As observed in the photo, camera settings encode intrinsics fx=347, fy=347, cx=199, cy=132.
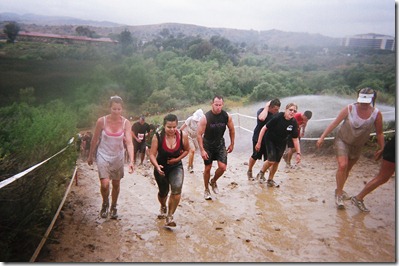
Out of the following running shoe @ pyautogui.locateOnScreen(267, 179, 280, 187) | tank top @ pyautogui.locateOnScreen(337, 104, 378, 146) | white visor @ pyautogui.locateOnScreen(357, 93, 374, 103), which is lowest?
running shoe @ pyautogui.locateOnScreen(267, 179, 280, 187)

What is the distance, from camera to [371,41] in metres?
3.21

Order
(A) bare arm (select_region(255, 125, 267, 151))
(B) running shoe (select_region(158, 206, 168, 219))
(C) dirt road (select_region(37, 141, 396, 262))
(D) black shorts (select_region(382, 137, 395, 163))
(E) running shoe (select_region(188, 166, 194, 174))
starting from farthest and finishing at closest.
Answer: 1. (E) running shoe (select_region(188, 166, 194, 174))
2. (A) bare arm (select_region(255, 125, 267, 151))
3. (B) running shoe (select_region(158, 206, 168, 219))
4. (D) black shorts (select_region(382, 137, 395, 163))
5. (C) dirt road (select_region(37, 141, 396, 262))

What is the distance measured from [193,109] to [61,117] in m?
1.32

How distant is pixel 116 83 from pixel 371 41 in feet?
7.92

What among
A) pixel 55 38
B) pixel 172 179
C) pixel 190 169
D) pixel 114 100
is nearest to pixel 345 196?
pixel 172 179

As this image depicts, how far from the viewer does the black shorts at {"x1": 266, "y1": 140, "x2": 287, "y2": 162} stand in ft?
12.7

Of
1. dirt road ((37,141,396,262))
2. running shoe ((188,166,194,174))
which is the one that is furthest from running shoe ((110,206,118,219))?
running shoe ((188,166,194,174))

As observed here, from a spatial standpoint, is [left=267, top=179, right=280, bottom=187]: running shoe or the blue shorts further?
[left=267, top=179, right=280, bottom=187]: running shoe

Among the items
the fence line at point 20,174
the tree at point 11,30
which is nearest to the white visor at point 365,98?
the fence line at point 20,174

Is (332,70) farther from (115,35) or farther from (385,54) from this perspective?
(115,35)

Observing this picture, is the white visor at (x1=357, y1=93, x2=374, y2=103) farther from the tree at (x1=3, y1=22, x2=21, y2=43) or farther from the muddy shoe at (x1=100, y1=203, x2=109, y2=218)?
the tree at (x1=3, y1=22, x2=21, y2=43)

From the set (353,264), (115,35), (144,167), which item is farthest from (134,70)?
(353,264)

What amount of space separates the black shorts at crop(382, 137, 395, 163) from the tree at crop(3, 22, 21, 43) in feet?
11.4

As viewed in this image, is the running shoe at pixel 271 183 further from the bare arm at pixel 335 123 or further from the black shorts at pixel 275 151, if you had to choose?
the bare arm at pixel 335 123
